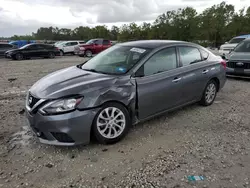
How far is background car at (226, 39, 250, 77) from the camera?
7.23 m

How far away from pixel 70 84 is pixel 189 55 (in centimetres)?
254

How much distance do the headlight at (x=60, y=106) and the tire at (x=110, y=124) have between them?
14.5 inches

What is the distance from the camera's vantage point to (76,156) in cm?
302

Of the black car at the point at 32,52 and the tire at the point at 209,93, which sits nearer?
the tire at the point at 209,93

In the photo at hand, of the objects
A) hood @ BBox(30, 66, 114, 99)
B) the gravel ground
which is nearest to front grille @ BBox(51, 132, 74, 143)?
the gravel ground

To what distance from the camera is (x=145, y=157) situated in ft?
9.76

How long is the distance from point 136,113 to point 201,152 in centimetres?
112

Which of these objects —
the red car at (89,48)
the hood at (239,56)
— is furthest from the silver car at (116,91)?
the red car at (89,48)

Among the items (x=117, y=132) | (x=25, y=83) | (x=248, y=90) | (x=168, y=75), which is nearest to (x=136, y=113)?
(x=117, y=132)

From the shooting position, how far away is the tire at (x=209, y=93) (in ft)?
15.7

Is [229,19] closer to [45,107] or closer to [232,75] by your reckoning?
[232,75]

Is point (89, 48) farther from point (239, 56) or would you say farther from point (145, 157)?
point (145, 157)

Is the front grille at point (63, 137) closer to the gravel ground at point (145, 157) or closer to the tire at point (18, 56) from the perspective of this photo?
the gravel ground at point (145, 157)

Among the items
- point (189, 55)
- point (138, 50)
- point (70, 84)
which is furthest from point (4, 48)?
point (189, 55)
